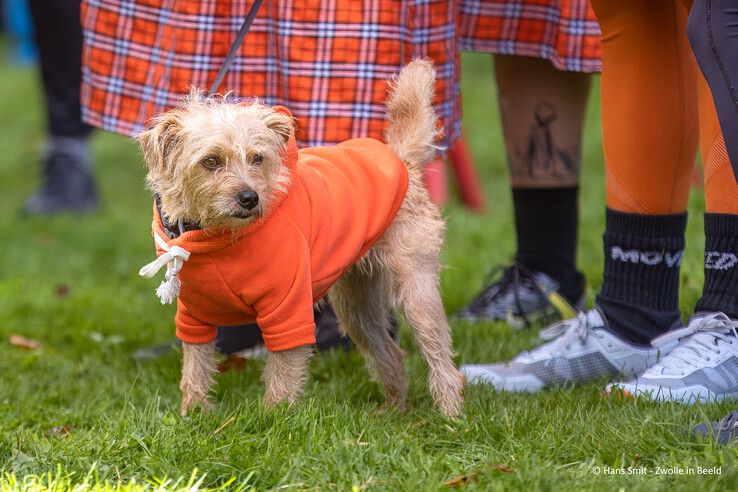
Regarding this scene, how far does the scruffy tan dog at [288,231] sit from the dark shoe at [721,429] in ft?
2.38

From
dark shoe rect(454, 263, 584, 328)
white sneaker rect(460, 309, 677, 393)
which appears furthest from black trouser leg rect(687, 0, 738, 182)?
dark shoe rect(454, 263, 584, 328)

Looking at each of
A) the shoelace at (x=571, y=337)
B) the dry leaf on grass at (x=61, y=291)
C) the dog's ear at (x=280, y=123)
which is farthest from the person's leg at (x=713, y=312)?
the dry leaf on grass at (x=61, y=291)

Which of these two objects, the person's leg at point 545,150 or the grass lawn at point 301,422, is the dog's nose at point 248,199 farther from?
the person's leg at point 545,150

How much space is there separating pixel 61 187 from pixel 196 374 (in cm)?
446

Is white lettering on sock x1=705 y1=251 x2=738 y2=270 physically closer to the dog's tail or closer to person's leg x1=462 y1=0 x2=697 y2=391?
person's leg x1=462 y1=0 x2=697 y2=391

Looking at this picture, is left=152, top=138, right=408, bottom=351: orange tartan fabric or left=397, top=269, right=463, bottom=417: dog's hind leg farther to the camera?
left=397, top=269, right=463, bottom=417: dog's hind leg

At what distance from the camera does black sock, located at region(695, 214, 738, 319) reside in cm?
270

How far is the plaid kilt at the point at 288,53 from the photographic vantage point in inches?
132

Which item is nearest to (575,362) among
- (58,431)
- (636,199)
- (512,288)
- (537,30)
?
(636,199)

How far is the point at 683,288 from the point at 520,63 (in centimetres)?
113

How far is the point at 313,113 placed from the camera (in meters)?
3.45

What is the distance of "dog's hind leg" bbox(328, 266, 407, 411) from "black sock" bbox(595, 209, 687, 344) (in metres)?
0.75

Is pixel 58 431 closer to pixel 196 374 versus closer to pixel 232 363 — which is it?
pixel 196 374

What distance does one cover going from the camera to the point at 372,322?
319 cm
